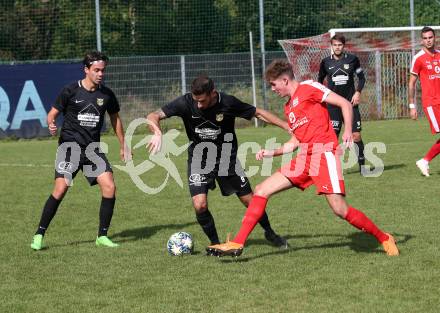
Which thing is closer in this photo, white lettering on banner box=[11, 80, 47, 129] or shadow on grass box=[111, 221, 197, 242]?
shadow on grass box=[111, 221, 197, 242]

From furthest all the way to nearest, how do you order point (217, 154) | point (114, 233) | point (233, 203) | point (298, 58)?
point (298, 58), point (233, 203), point (114, 233), point (217, 154)

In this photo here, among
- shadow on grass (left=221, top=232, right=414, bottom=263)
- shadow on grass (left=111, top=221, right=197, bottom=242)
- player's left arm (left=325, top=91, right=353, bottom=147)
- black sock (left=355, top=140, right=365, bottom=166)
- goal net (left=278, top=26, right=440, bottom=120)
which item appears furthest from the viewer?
goal net (left=278, top=26, right=440, bottom=120)

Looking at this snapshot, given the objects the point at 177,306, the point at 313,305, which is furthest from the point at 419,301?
the point at 177,306

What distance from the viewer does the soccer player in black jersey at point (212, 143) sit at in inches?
311

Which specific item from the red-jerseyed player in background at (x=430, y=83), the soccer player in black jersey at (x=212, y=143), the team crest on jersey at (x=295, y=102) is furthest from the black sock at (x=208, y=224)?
the red-jerseyed player in background at (x=430, y=83)

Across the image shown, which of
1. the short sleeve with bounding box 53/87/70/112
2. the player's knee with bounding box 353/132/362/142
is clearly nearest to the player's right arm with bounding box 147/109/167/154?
the short sleeve with bounding box 53/87/70/112

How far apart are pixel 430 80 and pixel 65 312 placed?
8377 mm

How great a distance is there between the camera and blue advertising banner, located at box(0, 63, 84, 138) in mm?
23297

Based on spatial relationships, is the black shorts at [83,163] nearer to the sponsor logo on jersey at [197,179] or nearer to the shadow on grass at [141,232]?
the shadow on grass at [141,232]

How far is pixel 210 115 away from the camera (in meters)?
7.90

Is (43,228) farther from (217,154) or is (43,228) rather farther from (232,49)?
(232,49)

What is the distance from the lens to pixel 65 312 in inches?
236

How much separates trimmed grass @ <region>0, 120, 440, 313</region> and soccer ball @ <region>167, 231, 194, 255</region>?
8 centimetres

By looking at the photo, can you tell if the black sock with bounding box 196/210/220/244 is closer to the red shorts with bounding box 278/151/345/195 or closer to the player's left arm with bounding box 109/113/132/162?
the red shorts with bounding box 278/151/345/195
